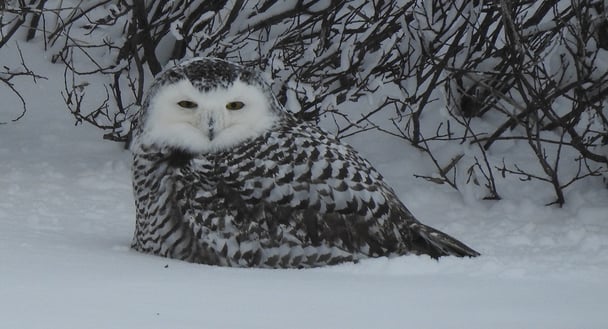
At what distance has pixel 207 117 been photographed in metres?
4.47

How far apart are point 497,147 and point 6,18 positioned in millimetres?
3190

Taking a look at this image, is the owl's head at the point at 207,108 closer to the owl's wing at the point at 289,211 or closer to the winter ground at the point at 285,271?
the owl's wing at the point at 289,211

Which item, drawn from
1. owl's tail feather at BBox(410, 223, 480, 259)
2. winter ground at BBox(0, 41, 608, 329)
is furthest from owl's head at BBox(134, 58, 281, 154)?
owl's tail feather at BBox(410, 223, 480, 259)

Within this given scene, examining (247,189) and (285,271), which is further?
(247,189)

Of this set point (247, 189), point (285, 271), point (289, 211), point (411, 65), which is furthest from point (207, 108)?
point (411, 65)

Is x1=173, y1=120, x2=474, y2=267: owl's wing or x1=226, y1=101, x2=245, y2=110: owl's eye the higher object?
x1=226, y1=101, x2=245, y2=110: owl's eye

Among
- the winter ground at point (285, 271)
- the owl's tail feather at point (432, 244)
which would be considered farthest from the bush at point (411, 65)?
the owl's tail feather at point (432, 244)

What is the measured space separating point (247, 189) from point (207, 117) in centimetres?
32

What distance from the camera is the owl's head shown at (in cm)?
447

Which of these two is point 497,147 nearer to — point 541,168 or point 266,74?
point 541,168

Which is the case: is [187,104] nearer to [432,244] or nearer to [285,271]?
[285,271]

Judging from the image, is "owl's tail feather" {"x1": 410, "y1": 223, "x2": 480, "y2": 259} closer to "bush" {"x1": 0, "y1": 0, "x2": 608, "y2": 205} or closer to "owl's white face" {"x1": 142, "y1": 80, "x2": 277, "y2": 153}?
"owl's white face" {"x1": 142, "y1": 80, "x2": 277, "y2": 153}

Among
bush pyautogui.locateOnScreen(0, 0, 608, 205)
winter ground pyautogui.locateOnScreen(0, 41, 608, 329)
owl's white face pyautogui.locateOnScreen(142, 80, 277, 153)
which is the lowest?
winter ground pyautogui.locateOnScreen(0, 41, 608, 329)

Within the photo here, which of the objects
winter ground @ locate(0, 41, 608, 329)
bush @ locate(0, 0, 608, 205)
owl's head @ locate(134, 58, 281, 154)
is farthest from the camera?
bush @ locate(0, 0, 608, 205)
